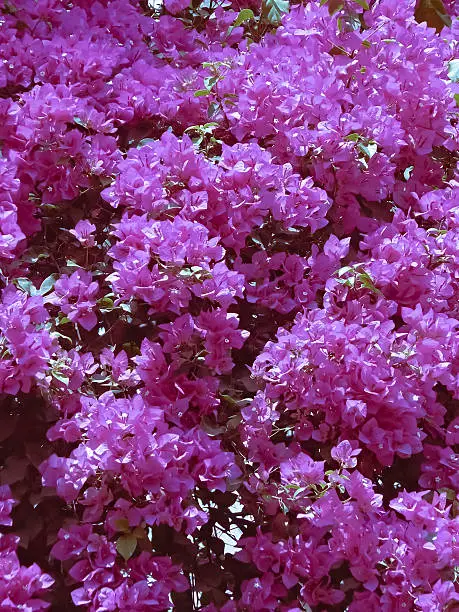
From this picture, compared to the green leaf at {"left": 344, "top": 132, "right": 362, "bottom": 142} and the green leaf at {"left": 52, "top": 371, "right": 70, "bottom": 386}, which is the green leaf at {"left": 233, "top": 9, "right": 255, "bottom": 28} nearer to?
the green leaf at {"left": 344, "top": 132, "right": 362, "bottom": 142}

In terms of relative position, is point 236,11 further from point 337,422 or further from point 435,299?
point 337,422

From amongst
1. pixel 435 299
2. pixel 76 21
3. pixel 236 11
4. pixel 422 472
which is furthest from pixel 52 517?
pixel 236 11

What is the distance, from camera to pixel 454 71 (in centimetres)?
271

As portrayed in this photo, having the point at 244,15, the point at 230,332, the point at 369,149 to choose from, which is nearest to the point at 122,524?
the point at 230,332

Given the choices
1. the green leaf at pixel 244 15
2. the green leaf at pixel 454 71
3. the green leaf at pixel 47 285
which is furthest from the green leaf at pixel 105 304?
the green leaf at pixel 454 71

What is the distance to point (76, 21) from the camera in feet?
8.95

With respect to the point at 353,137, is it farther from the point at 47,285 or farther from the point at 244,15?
the point at 47,285

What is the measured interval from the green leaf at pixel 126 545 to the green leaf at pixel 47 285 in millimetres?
570

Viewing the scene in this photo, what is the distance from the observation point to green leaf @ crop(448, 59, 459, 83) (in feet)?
8.86

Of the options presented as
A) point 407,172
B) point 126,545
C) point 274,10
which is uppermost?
point 274,10

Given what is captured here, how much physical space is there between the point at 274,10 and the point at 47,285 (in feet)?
4.08

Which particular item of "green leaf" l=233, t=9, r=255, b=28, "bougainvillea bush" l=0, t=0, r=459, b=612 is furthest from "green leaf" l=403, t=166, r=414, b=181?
"green leaf" l=233, t=9, r=255, b=28

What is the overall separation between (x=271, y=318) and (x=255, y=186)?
0.31 metres

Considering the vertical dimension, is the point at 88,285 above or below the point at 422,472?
above
